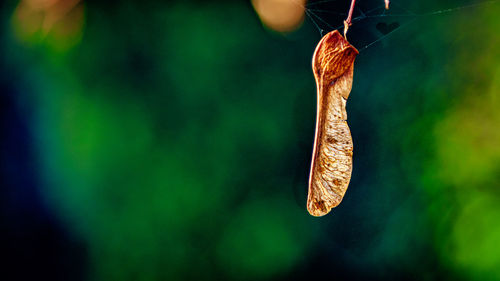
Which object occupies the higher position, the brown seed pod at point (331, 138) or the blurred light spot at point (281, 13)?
the blurred light spot at point (281, 13)

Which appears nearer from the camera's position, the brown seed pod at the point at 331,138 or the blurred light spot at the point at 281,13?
the brown seed pod at the point at 331,138

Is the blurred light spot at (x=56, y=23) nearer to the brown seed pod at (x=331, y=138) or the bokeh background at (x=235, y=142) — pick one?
the bokeh background at (x=235, y=142)

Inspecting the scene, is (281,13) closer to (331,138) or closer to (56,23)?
(331,138)

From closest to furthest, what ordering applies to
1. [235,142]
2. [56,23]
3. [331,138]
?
[331,138]
[56,23]
[235,142]

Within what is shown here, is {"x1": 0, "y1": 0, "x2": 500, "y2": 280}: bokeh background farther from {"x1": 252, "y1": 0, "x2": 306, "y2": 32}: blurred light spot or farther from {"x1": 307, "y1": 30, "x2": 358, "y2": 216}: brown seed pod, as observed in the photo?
{"x1": 307, "y1": 30, "x2": 358, "y2": 216}: brown seed pod

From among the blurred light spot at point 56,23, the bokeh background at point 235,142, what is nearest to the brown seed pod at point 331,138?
the bokeh background at point 235,142

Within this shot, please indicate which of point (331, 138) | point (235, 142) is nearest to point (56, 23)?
point (235, 142)

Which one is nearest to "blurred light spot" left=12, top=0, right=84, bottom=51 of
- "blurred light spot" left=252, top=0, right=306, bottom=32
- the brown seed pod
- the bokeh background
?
the bokeh background
